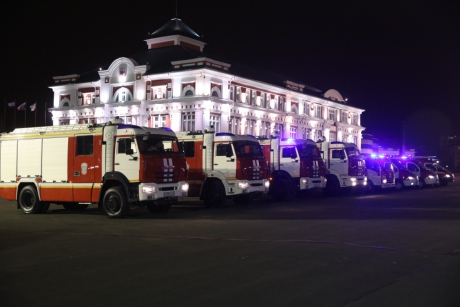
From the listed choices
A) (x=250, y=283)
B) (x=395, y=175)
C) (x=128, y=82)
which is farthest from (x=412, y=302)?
(x=128, y=82)

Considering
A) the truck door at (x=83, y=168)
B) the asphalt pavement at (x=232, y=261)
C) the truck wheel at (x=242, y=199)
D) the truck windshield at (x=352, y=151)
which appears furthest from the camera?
the truck windshield at (x=352, y=151)

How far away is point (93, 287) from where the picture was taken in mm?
7844

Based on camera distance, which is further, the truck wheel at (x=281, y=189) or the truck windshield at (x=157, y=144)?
the truck wheel at (x=281, y=189)

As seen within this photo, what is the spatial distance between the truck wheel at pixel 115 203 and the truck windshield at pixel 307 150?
11388 mm

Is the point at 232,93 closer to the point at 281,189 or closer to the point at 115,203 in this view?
the point at 281,189

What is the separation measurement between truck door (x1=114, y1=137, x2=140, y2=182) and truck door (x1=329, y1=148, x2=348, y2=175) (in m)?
15.6

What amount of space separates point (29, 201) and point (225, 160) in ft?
25.1

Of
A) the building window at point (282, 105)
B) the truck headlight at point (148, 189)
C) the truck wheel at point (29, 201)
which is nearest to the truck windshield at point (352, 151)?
the truck headlight at point (148, 189)

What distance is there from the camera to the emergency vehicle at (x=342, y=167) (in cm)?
2998

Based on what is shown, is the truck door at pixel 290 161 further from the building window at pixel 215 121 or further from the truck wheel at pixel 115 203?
the building window at pixel 215 121

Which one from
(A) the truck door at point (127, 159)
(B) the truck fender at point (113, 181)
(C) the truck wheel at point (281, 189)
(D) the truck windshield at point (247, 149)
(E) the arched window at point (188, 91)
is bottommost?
(C) the truck wheel at point (281, 189)

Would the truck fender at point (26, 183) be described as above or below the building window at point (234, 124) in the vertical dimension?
below

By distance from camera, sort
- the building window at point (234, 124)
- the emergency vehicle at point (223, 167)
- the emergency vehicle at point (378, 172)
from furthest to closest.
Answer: the building window at point (234, 124) → the emergency vehicle at point (378, 172) → the emergency vehicle at point (223, 167)

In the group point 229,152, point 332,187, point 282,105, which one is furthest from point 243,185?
point 282,105
